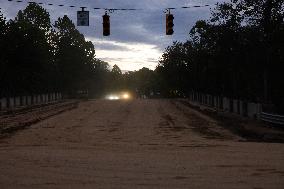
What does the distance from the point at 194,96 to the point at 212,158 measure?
7530 cm

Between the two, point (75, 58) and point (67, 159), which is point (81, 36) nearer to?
point (75, 58)

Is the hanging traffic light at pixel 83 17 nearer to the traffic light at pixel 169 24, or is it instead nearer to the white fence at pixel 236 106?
the traffic light at pixel 169 24

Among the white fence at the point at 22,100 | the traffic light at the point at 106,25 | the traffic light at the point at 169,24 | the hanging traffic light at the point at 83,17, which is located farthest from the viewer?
the white fence at the point at 22,100

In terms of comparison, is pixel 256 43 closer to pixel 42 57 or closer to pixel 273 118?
pixel 273 118

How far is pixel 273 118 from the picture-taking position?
2994 cm

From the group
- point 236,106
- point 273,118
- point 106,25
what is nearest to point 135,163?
point 106,25

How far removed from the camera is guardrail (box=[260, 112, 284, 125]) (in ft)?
93.2

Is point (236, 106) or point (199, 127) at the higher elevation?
point (236, 106)

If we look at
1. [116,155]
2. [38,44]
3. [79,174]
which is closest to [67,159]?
[116,155]

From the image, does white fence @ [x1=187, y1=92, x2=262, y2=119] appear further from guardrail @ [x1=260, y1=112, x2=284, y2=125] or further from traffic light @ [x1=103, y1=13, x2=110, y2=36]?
traffic light @ [x1=103, y1=13, x2=110, y2=36]

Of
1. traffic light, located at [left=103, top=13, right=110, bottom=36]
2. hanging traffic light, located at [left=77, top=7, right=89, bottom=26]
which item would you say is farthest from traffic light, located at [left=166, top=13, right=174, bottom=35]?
hanging traffic light, located at [left=77, top=7, right=89, bottom=26]

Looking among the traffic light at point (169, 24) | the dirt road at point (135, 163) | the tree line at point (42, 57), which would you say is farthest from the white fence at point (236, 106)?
the tree line at point (42, 57)

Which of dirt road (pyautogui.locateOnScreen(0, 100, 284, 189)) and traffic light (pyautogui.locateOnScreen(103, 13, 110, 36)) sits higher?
traffic light (pyautogui.locateOnScreen(103, 13, 110, 36))

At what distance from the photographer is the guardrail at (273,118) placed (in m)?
28.4
